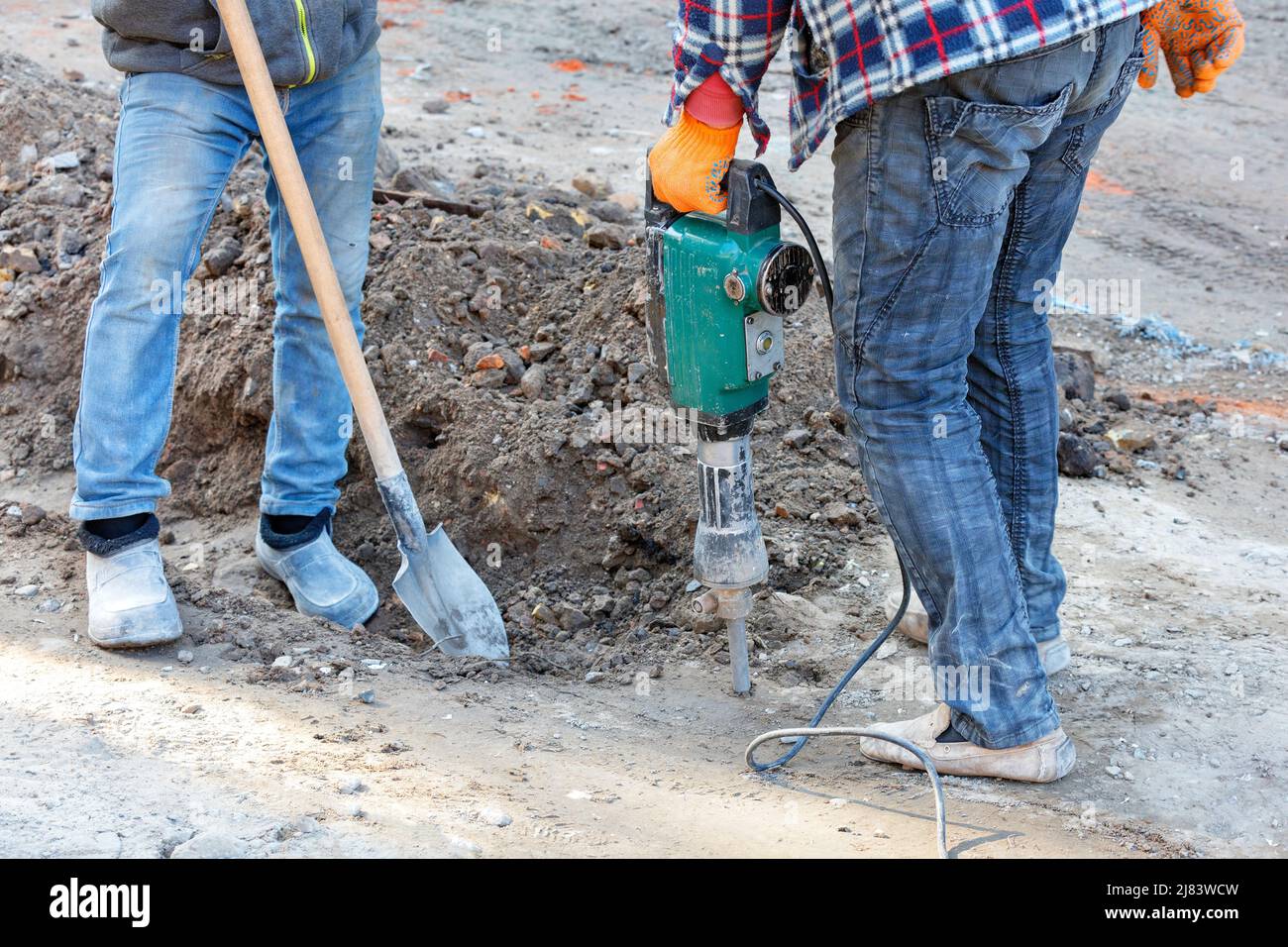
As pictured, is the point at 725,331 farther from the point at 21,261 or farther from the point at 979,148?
the point at 21,261

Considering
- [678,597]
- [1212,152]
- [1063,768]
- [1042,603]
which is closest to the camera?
[1063,768]

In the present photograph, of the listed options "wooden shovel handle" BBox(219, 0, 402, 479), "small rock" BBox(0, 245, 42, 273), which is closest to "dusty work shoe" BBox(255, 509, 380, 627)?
"wooden shovel handle" BBox(219, 0, 402, 479)

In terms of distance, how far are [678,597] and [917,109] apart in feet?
4.93

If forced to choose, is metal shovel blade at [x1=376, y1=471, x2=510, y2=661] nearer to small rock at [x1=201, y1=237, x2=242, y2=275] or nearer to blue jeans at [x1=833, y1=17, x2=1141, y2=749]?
blue jeans at [x1=833, y1=17, x2=1141, y2=749]

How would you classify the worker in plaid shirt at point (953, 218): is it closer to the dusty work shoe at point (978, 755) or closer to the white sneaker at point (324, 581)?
the dusty work shoe at point (978, 755)

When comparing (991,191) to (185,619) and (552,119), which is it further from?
(552,119)

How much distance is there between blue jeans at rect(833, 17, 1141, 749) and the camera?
1.96 m

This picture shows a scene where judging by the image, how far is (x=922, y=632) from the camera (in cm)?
288

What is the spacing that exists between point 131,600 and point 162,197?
85 cm

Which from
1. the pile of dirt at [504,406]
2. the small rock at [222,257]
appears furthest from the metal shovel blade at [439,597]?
the small rock at [222,257]

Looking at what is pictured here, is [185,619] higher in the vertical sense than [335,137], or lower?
lower

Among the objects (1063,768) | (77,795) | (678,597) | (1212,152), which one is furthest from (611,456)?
(1212,152)

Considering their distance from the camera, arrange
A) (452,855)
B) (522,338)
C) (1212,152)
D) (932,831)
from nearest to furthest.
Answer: (452,855), (932,831), (522,338), (1212,152)

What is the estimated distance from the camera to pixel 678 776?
235 cm
